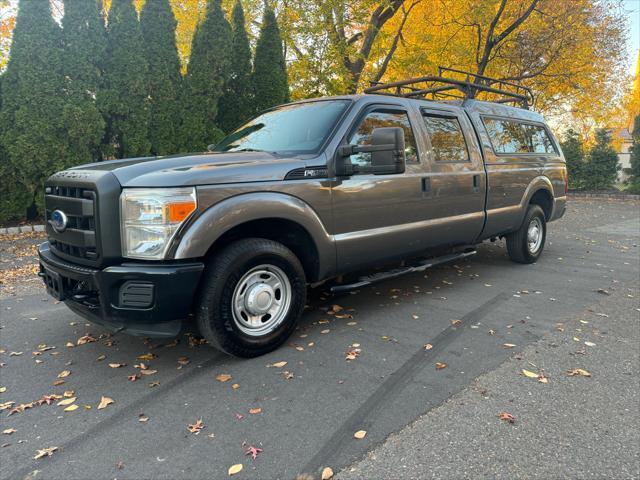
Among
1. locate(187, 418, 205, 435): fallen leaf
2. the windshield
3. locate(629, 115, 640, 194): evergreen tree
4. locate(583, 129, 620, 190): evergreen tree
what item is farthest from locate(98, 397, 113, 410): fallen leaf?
locate(583, 129, 620, 190): evergreen tree

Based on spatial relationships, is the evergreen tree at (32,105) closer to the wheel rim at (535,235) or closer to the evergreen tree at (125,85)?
the evergreen tree at (125,85)

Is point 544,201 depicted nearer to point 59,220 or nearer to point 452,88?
point 452,88

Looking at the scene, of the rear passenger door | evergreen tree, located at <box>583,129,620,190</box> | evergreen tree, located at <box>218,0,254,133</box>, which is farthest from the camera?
evergreen tree, located at <box>583,129,620,190</box>

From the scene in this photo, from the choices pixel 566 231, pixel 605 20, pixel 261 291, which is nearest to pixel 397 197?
pixel 261 291

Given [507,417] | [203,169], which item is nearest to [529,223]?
[507,417]

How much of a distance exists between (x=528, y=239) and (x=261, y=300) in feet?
15.1

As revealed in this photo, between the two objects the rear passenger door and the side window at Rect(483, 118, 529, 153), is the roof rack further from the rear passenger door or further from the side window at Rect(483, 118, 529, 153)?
the rear passenger door

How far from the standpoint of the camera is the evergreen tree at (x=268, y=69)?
11961mm

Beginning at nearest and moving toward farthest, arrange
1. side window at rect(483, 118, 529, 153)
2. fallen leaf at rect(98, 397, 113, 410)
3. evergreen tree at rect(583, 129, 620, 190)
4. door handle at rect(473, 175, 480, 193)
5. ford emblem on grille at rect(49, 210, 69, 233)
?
fallen leaf at rect(98, 397, 113, 410)
ford emblem on grille at rect(49, 210, 69, 233)
door handle at rect(473, 175, 480, 193)
side window at rect(483, 118, 529, 153)
evergreen tree at rect(583, 129, 620, 190)

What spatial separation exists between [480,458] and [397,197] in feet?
8.20

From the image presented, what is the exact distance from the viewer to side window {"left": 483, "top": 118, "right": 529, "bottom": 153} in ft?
18.3

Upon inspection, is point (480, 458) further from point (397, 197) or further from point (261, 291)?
point (397, 197)

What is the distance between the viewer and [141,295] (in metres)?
2.85

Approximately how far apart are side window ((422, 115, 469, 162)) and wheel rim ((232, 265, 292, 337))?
7.41 ft
